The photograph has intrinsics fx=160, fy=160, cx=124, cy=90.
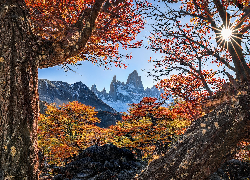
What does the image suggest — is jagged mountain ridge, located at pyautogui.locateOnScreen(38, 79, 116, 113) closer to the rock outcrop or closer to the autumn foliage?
the autumn foliage

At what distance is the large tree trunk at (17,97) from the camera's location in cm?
267

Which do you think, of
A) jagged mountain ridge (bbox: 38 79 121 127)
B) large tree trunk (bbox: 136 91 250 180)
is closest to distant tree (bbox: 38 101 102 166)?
large tree trunk (bbox: 136 91 250 180)

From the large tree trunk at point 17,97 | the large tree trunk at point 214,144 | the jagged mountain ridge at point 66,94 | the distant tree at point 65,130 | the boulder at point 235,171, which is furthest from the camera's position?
the jagged mountain ridge at point 66,94

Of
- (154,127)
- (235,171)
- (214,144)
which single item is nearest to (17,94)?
(214,144)

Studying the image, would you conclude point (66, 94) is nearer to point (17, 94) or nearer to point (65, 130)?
point (65, 130)

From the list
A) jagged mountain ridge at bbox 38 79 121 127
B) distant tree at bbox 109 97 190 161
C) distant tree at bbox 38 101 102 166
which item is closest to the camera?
distant tree at bbox 109 97 190 161

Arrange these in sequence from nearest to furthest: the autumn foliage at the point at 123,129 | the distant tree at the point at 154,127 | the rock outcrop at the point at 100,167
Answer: the rock outcrop at the point at 100,167 → the distant tree at the point at 154,127 → the autumn foliage at the point at 123,129

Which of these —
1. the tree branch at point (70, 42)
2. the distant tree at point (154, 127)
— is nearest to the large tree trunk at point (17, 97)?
the tree branch at point (70, 42)

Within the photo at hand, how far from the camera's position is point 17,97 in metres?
2.78

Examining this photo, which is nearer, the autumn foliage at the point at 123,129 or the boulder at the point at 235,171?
the boulder at the point at 235,171

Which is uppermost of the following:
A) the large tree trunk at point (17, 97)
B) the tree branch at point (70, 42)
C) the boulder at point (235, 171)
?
the tree branch at point (70, 42)

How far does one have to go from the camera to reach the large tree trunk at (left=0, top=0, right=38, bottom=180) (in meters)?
2.67

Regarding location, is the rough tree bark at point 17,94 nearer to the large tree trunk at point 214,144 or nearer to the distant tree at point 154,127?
the large tree trunk at point 214,144

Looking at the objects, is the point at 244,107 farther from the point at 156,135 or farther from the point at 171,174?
the point at 156,135
